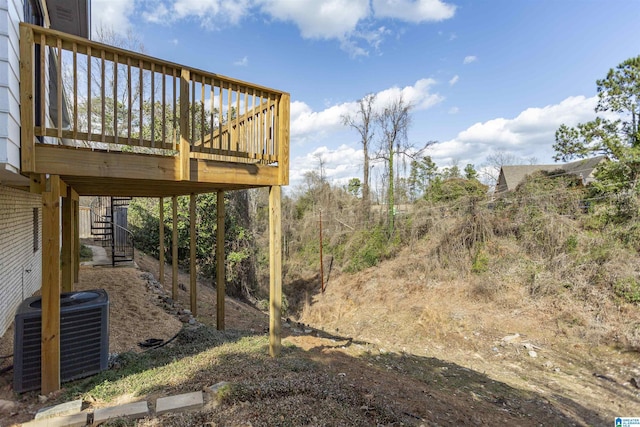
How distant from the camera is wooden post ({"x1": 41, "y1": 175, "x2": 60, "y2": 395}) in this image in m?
2.84

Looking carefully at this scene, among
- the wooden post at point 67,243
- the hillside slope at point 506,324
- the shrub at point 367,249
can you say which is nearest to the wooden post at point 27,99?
the wooden post at point 67,243

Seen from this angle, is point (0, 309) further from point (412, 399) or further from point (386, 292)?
point (386, 292)

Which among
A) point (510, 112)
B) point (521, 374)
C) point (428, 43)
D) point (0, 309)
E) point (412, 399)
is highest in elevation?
point (428, 43)

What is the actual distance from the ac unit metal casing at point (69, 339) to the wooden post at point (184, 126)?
165 cm

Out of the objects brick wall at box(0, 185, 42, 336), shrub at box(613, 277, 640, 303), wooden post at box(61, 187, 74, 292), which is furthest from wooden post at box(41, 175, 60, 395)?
shrub at box(613, 277, 640, 303)

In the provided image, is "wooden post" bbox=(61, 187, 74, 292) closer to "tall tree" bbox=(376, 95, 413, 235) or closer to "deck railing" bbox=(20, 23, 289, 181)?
"deck railing" bbox=(20, 23, 289, 181)

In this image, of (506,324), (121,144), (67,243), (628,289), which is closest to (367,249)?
(506,324)

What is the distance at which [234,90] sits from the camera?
3.98 metres

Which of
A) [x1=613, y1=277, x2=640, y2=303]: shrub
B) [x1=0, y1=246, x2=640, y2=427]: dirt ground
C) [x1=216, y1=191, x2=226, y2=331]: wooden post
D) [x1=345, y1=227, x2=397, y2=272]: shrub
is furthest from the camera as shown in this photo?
[x1=345, y1=227, x2=397, y2=272]: shrub

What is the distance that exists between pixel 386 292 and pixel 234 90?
9.66 meters

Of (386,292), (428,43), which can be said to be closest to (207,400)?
(386,292)

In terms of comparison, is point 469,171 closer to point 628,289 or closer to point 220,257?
point 628,289

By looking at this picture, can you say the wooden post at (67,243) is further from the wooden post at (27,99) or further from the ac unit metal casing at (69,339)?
the wooden post at (27,99)

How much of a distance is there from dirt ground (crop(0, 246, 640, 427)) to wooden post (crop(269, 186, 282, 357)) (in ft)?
2.04
